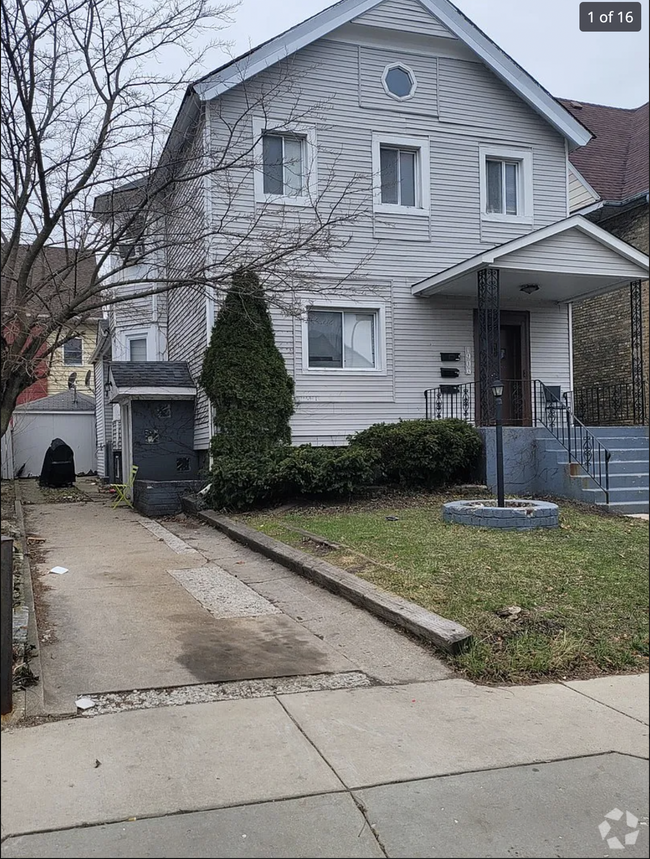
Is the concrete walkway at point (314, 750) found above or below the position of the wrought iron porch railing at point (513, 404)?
below

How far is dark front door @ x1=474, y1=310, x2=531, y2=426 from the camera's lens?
14.9 meters

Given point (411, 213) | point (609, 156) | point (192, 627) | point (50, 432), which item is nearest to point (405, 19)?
point (411, 213)

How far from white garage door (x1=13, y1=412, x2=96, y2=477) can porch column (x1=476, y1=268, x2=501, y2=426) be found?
17888 millimetres

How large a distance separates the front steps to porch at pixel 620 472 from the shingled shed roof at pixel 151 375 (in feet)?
23.0

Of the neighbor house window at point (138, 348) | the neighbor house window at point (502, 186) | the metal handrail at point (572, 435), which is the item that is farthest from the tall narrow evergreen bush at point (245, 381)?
the neighbor house window at point (138, 348)

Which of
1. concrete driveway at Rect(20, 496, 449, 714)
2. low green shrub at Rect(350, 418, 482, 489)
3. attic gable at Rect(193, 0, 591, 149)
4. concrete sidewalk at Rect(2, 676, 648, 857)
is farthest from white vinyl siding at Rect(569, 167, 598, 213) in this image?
concrete sidewalk at Rect(2, 676, 648, 857)

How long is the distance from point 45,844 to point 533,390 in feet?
44.0

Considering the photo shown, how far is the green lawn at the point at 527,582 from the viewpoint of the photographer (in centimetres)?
493

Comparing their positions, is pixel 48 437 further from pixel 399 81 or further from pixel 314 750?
pixel 314 750

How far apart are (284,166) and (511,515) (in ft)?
27.5

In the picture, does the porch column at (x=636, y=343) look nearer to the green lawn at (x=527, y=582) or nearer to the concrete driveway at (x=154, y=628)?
the green lawn at (x=527, y=582)

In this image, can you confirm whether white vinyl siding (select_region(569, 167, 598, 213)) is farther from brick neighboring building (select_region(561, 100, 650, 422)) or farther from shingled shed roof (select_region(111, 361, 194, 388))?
shingled shed roof (select_region(111, 361, 194, 388))

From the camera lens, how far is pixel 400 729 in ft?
13.3

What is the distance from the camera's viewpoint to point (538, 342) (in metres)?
15.3
